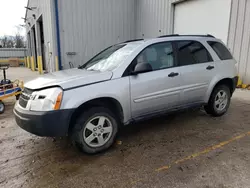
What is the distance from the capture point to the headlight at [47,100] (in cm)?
251

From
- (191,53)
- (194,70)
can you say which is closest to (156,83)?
(194,70)

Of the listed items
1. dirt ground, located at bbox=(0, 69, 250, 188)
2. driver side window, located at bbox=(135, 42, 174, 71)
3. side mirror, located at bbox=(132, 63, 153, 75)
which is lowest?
dirt ground, located at bbox=(0, 69, 250, 188)

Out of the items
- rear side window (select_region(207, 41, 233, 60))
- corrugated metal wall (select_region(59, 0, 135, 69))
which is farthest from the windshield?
corrugated metal wall (select_region(59, 0, 135, 69))

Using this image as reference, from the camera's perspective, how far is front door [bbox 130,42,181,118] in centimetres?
312

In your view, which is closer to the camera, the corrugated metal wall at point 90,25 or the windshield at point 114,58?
the windshield at point 114,58

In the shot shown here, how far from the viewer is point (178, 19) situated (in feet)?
29.5

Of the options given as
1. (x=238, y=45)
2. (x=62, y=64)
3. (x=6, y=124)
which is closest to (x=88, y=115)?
(x=6, y=124)

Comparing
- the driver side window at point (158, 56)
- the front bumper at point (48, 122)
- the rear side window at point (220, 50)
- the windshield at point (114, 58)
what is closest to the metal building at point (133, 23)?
the rear side window at point (220, 50)

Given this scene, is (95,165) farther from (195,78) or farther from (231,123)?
(231,123)

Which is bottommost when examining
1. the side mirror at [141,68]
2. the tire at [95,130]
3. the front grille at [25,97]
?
the tire at [95,130]

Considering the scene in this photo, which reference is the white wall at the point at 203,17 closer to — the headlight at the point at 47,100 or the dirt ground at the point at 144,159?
the dirt ground at the point at 144,159

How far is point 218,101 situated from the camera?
4.24m

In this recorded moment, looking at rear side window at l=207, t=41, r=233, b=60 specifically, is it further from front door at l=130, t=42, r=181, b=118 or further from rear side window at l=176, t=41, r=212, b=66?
front door at l=130, t=42, r=181, b=118

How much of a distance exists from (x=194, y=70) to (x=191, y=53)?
1.11ft
